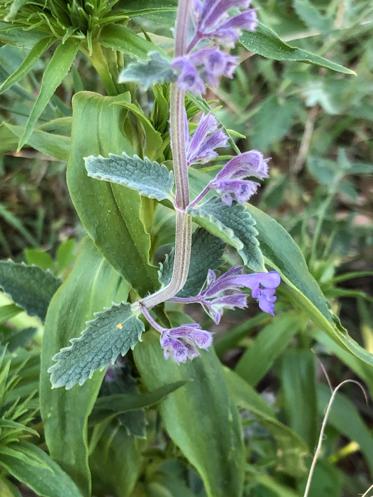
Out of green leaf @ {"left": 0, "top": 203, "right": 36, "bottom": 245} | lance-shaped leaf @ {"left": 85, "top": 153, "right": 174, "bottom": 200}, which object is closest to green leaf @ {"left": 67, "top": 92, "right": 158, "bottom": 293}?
lance-shaped leaf @ {"left": 85, "top": 153, "right": 174, "bottom": 200}

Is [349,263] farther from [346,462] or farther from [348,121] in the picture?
[346,462]

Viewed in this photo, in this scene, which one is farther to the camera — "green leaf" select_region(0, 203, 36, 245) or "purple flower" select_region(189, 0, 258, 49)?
"green leaf" select_region(0, 203, 36, 245)

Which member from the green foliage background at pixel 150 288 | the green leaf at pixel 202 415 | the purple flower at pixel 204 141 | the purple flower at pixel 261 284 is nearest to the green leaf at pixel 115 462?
the green foliage background at pixel 150 288

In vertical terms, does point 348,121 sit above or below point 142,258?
below

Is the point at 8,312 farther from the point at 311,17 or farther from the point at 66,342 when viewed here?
the point at 311,17

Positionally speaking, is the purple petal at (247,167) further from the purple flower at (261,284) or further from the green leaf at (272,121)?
the green leaf at (272,121)

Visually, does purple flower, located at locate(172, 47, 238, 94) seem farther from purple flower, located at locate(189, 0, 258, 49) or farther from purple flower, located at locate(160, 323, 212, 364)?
purple flower, located at locate(160, 323, 212, 364)

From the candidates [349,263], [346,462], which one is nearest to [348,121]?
[349,263]
